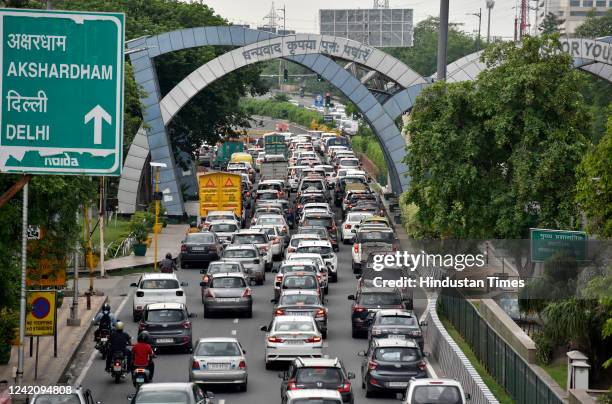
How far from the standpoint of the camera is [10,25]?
1912 cm

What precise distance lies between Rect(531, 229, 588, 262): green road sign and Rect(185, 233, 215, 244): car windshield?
18673 mm

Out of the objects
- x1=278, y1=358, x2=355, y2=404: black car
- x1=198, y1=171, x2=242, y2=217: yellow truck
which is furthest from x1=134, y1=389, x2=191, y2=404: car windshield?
x1=198, y1=171, x2=242, y2=217: yellow truck

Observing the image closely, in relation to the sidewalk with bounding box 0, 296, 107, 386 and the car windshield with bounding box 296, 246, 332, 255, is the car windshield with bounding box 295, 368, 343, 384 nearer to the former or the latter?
the sidewalk with bounding box 0, 296, 107, 386

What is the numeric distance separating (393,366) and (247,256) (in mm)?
19637

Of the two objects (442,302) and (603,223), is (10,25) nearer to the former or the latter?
(603,223)

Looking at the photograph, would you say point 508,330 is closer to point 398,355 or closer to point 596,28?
point 398,355

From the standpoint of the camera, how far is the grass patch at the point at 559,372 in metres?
34.4

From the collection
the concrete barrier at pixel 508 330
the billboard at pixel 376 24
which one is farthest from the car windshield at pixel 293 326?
the billboard at pixel 376 24

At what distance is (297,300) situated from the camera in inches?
1594

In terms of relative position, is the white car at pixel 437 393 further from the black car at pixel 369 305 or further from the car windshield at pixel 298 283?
the car windshield at pixel 298 283

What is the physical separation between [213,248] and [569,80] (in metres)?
17.1

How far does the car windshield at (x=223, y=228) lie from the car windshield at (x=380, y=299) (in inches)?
797

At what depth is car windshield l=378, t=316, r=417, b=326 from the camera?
123ft

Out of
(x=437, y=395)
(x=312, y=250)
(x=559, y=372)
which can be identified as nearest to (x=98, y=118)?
(x=437, y=395)
